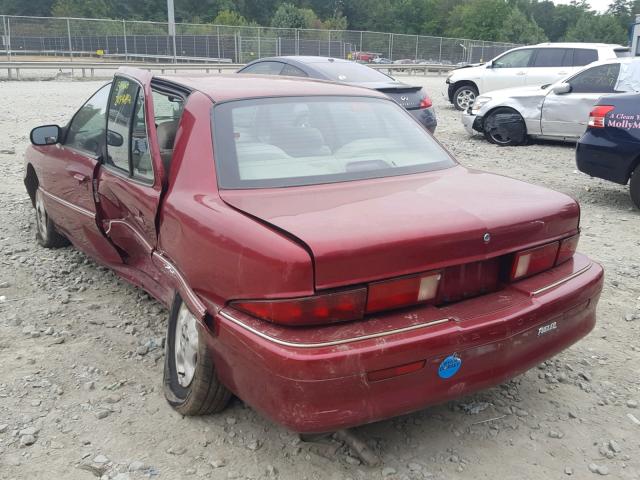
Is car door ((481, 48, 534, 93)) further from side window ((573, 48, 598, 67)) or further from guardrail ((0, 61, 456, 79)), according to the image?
guardrail ((0, 61, 456, 79))

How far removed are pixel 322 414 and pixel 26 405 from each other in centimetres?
163

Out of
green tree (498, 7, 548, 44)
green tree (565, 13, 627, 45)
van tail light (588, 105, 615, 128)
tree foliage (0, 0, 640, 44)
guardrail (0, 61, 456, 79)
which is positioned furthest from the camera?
green tree (565, 13, 627, 45)

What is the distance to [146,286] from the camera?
3607 mm

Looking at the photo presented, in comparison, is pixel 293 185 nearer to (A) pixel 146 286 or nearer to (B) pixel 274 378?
(B) pixel 274 378

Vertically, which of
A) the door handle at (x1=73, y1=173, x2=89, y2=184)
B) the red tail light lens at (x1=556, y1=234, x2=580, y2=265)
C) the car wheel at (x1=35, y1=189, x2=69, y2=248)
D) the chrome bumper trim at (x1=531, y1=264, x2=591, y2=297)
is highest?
the door handle at (x1=73, y1=173, x2=89, y2=184)

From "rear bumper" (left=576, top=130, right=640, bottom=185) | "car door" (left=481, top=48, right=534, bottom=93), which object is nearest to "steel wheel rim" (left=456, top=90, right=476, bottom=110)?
"car door" (left=481, top=48, right=534, bottom=93)

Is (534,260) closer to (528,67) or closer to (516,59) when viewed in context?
(528,67)

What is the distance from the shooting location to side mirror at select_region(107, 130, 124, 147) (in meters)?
3.65

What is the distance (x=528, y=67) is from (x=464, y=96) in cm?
183

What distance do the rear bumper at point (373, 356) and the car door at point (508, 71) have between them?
43.2 ft

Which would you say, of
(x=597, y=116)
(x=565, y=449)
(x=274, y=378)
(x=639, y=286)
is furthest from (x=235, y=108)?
(x=597, y=116)

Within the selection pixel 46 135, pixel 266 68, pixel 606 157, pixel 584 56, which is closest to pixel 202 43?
pixel 584 56

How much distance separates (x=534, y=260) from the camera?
2.83 m

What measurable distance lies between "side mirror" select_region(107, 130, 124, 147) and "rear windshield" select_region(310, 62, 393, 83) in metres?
5.94
